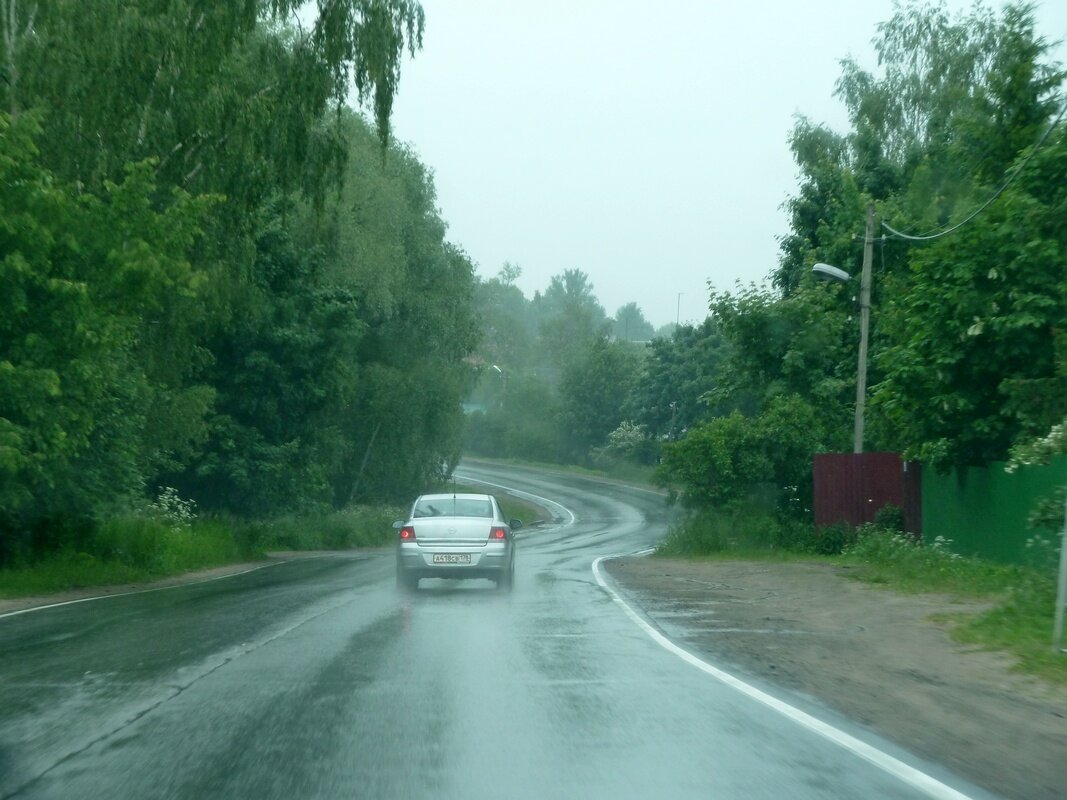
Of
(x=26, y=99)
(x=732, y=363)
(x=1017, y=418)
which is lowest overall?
(x=1017, y=418)

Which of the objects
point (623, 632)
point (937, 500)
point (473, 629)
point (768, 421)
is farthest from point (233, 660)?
point (768, 421)

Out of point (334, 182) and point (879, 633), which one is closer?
point (879, 633)

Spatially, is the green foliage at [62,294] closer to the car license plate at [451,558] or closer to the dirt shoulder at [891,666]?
the car license plate at [451,558]

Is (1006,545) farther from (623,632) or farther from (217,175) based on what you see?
(217,175)

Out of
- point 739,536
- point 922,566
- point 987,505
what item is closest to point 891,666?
point 922,566

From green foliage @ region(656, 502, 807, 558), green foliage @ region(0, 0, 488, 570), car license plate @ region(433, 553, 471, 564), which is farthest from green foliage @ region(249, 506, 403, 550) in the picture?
car license plate @ region(433, 553, 471, 564)

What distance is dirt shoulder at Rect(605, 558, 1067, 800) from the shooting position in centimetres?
748

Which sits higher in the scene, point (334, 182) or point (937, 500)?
point (334, 182)

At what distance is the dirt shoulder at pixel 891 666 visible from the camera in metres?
7.48

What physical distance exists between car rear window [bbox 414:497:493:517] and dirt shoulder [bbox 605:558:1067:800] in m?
2.61

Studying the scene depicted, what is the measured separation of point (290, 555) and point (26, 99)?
19418mm

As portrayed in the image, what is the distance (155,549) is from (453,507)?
9146 mm

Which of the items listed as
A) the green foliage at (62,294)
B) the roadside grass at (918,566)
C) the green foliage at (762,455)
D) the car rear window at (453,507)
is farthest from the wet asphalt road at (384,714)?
the green foliage at (762,455)

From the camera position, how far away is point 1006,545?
70.8ft
